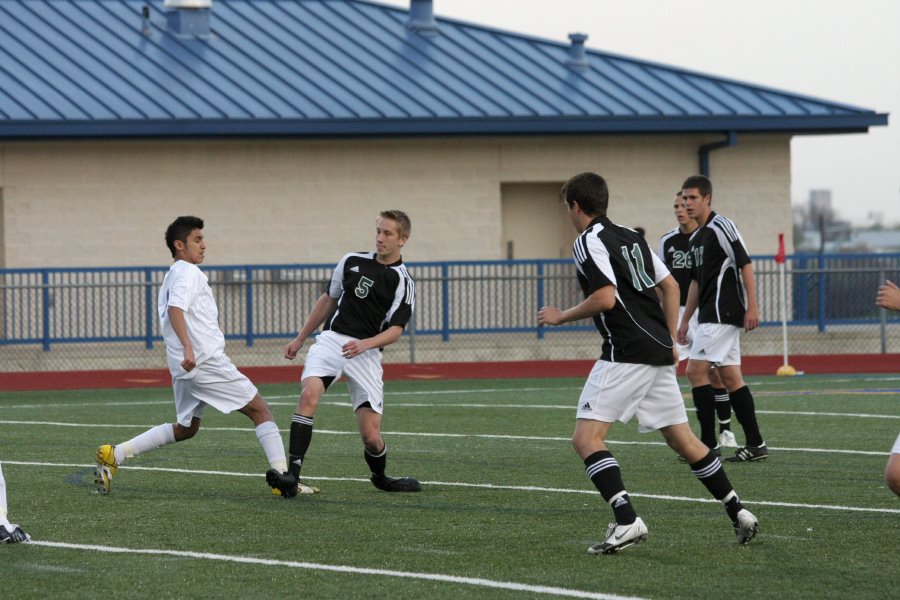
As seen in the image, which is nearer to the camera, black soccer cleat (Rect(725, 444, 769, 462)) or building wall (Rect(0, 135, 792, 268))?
black soccer cleat (Rect(725, 444, 769, 462))

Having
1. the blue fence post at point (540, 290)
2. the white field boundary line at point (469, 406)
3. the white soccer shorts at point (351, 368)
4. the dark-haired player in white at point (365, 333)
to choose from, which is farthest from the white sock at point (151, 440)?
the blue fence post at point (540, 290)

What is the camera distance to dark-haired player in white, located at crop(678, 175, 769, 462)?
10.6 metres

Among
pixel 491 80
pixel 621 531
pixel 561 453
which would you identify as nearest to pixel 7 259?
pixel 491 80

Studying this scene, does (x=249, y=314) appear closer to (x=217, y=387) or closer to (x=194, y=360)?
(x=217, y=387)

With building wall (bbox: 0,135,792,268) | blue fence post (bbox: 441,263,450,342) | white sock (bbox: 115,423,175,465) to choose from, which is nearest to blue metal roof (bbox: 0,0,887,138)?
building wall (bbox: 0,135,792,268)

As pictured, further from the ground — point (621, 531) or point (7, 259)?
point (7, 259)

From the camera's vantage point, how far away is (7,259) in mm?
23875

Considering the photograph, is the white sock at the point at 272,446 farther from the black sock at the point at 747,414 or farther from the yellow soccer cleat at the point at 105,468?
the black sock at the point at 747,414

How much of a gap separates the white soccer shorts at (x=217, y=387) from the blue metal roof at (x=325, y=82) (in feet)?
49.5

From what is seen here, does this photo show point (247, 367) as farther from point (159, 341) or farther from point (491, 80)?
point (491, 80)

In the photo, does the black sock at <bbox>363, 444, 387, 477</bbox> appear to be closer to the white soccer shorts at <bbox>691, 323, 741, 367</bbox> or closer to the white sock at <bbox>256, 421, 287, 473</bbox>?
the white sock at <bbox>256, 421, 287, 473</bbox>

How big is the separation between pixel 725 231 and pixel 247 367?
12904 millimetres

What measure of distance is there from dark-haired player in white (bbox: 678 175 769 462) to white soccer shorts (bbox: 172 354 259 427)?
3.56 m

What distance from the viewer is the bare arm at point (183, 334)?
9078 mm
